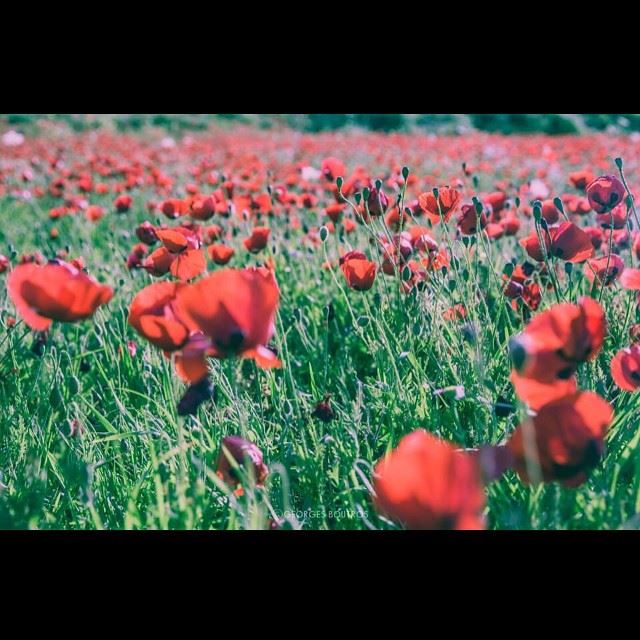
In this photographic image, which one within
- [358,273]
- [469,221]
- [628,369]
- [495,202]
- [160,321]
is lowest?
[628,369]

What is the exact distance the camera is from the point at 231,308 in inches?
35.9

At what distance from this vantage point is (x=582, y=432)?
0.86 m

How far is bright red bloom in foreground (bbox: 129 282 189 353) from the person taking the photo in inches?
40.2

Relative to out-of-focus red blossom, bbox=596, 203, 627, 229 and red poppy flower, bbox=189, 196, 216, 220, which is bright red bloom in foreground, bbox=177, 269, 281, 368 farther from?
red poppy flower, bbox=189, 196, 216, 220

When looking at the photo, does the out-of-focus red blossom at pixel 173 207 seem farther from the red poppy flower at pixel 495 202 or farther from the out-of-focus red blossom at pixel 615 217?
the out-of-focus red blossom at pixel 615 217

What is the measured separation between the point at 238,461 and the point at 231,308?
1.15ft

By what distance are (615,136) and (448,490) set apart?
291 inches

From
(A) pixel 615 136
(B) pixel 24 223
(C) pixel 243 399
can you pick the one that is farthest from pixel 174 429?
(A) pixel 615 136

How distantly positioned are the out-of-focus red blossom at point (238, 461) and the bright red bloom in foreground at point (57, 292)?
30 centimetres

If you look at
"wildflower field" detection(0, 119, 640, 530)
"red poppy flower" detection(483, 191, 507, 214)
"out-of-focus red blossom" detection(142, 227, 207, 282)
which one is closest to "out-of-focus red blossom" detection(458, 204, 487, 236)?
"wildflower field" detection(0, 119, 640, 530)

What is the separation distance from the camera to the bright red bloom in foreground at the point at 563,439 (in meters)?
0.86

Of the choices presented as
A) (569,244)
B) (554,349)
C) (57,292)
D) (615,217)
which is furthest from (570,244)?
(57,292)

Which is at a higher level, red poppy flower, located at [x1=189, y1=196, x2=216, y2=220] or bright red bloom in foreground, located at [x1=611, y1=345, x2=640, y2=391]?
red poppy flower, located at [x1=189, y1=196, x2=216, y2=220]

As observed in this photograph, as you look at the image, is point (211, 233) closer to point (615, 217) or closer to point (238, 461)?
point (615, 217)
